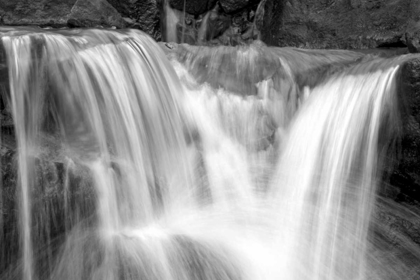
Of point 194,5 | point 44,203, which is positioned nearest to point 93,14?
point 194,5

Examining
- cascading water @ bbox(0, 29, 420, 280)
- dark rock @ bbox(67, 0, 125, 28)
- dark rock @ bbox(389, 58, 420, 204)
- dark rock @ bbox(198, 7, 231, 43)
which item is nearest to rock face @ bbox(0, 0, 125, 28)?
dark rock @ bbox(67, 0, 125, 28)

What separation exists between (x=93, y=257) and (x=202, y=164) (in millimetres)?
1333

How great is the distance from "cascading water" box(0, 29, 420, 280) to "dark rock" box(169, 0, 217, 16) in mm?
2615

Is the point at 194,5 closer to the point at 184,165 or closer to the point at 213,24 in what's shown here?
the point at 213,24

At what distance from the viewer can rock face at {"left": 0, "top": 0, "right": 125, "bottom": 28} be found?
647 centimetres

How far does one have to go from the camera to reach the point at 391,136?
3902 millimetres

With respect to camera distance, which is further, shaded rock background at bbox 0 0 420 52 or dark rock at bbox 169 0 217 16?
dark rock at bbox 169 0 217 16

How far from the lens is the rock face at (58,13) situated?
6469 millimetres

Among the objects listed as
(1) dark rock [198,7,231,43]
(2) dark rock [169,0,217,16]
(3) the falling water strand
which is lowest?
(3) the falling water strand

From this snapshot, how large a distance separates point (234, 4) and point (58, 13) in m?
2.39

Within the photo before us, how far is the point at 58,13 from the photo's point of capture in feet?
21.8

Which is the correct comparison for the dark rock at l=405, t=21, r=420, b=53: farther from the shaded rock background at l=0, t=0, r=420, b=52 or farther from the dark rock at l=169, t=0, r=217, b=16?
the dark rock at l=169, t=0, r=217, b=16

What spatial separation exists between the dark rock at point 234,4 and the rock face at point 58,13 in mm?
1569

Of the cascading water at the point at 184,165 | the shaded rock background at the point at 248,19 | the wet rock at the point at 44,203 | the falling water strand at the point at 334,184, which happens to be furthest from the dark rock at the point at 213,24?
the wet rock at the point at 44,203
